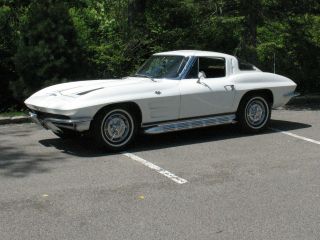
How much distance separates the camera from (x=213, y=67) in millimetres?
8633

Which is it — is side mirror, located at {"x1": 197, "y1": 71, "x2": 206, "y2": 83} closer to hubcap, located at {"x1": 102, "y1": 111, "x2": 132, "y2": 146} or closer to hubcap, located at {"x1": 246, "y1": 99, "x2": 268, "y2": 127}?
hubcap, located at {"x1": 246, "y1": 99, "x2": 268, "y2": 127}

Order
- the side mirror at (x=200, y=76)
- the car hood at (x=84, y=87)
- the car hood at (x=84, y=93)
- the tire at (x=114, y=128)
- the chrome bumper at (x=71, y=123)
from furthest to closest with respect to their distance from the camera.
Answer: the side mirror at (x=200, y=76), the car hood at (x=84, y=87), the tire at (x=114, y=128), the car hood at (x=84, y=93), the chrome bumper at (x=71, y=123)

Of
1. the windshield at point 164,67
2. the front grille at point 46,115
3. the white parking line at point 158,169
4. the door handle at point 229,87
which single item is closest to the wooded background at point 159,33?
the windshield at point 164,67

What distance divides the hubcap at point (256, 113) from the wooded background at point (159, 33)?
3.33 meters

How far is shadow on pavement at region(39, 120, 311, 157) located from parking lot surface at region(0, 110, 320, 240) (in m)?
0.02

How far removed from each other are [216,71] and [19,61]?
411cm

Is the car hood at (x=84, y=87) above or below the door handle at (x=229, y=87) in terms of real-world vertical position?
above

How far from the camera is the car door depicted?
808 cm

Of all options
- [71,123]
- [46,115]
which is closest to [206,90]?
[71,123]

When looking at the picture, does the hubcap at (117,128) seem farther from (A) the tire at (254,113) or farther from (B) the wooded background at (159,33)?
(B) the wooded background at (159,33)

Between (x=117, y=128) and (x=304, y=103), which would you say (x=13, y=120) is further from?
(x=304, y=103)

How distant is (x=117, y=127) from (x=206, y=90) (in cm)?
156

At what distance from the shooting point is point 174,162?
23.0ft

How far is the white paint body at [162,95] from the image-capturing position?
7320 mm
